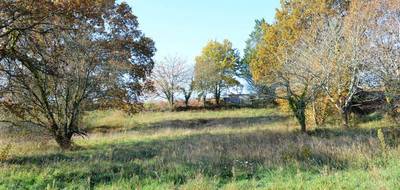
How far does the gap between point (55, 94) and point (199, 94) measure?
3678 centimetres

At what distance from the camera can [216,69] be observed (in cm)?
5562

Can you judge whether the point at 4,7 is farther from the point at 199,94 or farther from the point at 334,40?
the point at 199,94

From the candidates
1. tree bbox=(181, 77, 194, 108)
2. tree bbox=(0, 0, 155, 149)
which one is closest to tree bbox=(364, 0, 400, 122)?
tree bbox=(0, 0, 155, 149)

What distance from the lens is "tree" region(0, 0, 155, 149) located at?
12.0m

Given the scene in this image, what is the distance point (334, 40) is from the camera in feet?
70.3

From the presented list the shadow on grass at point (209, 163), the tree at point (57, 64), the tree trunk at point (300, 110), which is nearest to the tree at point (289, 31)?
the tree trunk at point (300, 110)

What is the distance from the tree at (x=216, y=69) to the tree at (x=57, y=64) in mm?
30206

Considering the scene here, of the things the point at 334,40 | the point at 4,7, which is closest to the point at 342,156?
the point at 4,7

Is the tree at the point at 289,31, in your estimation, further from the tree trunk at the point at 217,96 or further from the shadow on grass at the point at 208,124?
the tree trunk at the point at 217,96

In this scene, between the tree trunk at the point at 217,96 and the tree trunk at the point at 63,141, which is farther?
the tree trunk at the point at 217,96

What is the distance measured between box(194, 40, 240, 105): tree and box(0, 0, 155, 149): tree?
1189 inches

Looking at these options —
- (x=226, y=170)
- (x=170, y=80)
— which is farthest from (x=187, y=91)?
(x=226, y=170)

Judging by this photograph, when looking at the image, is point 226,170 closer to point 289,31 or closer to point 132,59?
point 132,59

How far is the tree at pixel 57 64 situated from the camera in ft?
39.5
